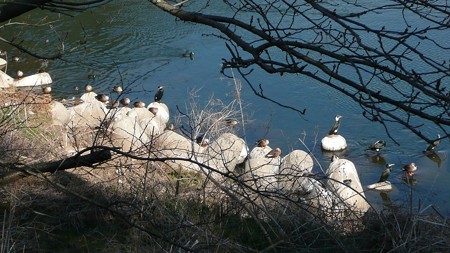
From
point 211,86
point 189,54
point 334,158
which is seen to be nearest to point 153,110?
point 211,86

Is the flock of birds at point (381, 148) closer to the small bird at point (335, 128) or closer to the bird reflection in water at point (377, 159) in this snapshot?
the small bird at point (335, 128)

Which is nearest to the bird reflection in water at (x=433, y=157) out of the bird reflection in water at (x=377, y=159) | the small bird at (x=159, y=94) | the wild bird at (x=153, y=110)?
the bird reflection in water at (x=377, y=159)

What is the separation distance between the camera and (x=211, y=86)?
11.1m

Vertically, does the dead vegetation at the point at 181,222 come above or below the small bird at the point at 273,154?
above

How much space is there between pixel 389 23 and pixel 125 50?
5.00 meters

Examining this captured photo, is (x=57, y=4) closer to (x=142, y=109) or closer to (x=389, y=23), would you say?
(x=142, y=109)

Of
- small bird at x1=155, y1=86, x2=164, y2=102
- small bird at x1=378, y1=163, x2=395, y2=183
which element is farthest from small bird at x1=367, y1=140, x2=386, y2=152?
small bird at x1=155, y1=86, x2=164, y2=102

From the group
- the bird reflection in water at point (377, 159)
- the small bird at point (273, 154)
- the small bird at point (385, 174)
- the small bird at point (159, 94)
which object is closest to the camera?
the small bird at point (273, 154)

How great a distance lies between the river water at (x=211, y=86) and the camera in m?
9.18

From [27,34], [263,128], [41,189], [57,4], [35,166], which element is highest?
[57,4]

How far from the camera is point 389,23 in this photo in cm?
1052

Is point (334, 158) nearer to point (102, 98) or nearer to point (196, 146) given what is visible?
point (196, 146)

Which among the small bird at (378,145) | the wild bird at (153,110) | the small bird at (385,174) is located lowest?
the wild bird at (153,110)

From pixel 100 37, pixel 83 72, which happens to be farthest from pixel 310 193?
pixel 100 37
